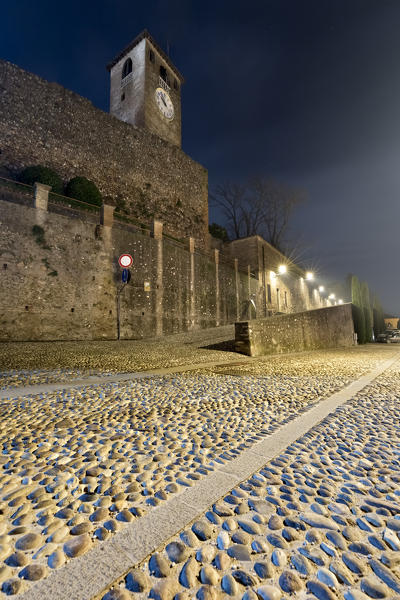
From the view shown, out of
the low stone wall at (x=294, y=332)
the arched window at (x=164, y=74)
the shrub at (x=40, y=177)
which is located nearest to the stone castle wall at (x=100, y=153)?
the shrub at (x=40, y=177)

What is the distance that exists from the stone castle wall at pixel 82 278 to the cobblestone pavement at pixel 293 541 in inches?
425

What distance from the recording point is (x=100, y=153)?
58.7ft

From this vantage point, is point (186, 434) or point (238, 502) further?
point (186, 434)

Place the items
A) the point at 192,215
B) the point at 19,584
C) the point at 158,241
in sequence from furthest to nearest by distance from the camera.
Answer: the point at 192,215 → the point at 158,241 → the point at 19,584

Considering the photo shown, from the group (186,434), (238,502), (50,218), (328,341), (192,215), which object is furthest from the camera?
(192,215)

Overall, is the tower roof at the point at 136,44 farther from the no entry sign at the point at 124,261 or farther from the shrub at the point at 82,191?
the no entry sign at the point at 124,261

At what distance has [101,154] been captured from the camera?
18.0 metres

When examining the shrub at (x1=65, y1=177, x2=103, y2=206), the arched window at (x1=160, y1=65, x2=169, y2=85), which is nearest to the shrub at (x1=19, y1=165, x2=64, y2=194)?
the shrub at (x1=65, y1=177, x2=103, y2=206)

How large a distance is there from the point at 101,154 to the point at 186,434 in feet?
66.0

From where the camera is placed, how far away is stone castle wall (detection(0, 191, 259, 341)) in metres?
9.90

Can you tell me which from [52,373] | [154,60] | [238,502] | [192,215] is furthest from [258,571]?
[154,60]

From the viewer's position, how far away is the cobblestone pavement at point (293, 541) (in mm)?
751

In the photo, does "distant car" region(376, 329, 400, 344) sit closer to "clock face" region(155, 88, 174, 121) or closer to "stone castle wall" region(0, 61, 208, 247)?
"stone castle wall" region(0, 61, 208, 247)

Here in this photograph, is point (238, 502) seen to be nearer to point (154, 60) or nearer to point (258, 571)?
point (258, 571)
